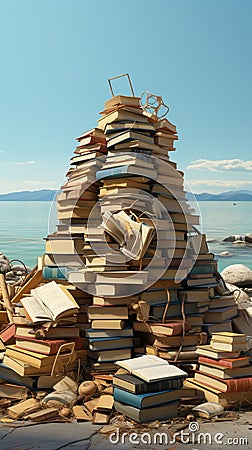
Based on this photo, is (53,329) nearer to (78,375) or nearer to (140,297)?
(78,375)

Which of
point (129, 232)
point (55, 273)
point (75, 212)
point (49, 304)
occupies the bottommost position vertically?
point (49, 304)

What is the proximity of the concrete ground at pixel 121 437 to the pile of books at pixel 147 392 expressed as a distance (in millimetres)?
121

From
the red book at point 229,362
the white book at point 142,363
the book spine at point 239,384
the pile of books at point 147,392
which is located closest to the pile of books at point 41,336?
the white book at point 142,363

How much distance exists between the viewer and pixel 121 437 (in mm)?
3523

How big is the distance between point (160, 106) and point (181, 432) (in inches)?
146

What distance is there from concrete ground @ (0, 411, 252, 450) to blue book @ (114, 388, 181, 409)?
159 millimetres

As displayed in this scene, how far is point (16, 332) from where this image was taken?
4.86 meters

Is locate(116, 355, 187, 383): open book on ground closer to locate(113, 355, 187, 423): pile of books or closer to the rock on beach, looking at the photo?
locate(113, 355, 187, 423): pile of books

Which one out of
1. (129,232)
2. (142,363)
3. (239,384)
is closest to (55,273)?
(129,232)

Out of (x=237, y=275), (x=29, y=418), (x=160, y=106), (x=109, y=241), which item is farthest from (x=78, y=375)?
(x=237, y=275)

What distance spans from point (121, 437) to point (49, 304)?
1584 millimetres

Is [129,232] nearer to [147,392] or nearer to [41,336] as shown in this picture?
[41,336]

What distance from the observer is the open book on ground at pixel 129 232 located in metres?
4.71

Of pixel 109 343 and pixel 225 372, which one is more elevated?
pixel 109 343
